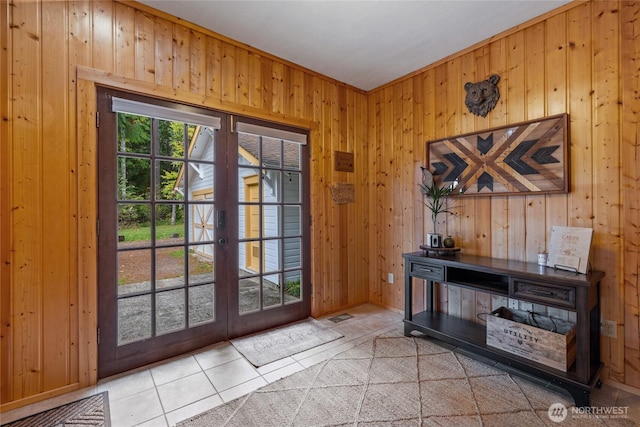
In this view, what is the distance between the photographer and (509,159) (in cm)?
246

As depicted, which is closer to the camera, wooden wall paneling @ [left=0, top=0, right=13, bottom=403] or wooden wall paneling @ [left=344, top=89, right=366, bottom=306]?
wooden wall paneling @ [left=0, top=0, right=13, bottom=403]

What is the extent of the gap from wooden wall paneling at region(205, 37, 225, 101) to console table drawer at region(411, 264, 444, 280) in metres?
2.35

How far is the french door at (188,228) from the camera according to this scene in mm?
2109

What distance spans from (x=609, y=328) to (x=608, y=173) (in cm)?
108

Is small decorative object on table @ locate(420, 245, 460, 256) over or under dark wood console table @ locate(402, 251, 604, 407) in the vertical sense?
over

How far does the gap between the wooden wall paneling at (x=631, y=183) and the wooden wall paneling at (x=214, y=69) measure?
118 inches

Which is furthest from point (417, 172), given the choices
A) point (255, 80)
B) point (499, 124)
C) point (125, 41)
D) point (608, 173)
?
point (125, 41)

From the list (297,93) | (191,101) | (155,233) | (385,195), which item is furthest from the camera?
(385,195)

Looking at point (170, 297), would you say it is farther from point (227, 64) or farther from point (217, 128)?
point (227, 64)

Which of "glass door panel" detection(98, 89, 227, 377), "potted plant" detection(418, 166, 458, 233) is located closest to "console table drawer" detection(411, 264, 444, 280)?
"potted plant" detection(418, 166, 458, 233)

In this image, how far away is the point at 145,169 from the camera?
2.25 meters

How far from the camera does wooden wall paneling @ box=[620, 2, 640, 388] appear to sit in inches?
75.4

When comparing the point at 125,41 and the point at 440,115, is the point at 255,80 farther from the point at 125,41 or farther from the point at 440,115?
the point at 440,115

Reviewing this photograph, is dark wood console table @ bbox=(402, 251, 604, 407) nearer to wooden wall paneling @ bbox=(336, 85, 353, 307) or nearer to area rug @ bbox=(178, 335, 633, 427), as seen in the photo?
area rug @ bbox=(178, 335, 633, 427)
